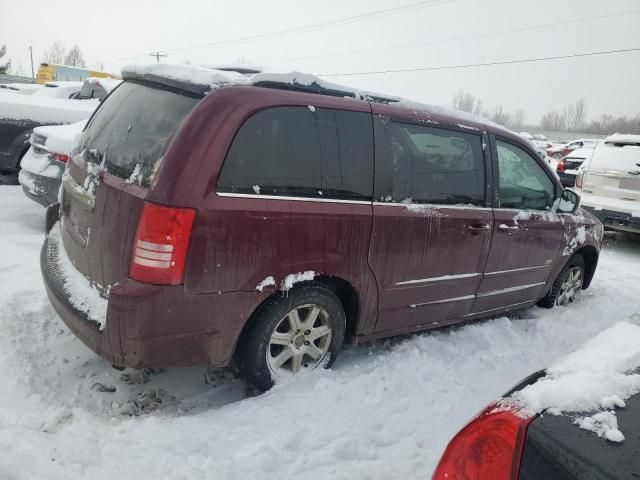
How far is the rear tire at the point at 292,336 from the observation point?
8.90ft

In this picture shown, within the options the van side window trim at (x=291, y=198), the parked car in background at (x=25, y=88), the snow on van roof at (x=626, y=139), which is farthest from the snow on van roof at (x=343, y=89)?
the parked car in background at (x=25, y=88)

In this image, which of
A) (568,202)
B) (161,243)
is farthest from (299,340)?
(568,202)

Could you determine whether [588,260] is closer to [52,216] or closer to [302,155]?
[302,155]

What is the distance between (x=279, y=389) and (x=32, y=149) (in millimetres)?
4990

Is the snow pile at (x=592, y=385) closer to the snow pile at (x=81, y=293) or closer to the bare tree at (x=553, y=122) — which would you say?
the snow pile at (x=81, y=293)

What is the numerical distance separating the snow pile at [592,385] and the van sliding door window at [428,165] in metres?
1.58

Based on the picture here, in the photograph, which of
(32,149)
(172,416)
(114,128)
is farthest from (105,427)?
(32,149)

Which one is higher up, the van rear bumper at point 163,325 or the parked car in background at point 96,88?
the parked car in background at point 96,88

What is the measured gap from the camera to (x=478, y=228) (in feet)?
11.7

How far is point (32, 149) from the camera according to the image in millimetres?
5988

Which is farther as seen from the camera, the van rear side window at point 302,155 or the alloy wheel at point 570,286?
the alloy wheel at point 570,286

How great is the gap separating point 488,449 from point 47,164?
571 cm

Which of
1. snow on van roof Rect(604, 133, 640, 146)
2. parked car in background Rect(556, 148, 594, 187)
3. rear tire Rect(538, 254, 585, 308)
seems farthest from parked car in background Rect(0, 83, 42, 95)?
parked car in background Rect(556, 148, 594, 187)

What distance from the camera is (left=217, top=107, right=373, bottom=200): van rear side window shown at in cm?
248
